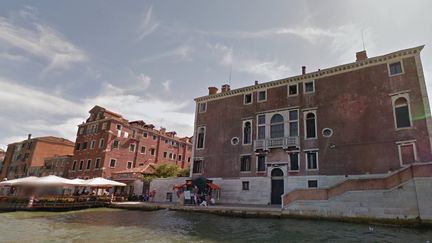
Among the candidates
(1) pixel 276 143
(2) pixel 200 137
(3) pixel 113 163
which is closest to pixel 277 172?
(1) pixel 276 143

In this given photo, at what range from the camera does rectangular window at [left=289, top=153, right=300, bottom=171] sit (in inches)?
844

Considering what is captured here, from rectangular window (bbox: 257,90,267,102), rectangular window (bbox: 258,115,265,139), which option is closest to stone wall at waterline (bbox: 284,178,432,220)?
rectangular window (bbox: 258,115,265,139)

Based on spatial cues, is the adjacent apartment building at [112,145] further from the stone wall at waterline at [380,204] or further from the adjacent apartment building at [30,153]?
the stone wall at waterline at [380,204]

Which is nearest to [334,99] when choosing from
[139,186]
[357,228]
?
[357,228]

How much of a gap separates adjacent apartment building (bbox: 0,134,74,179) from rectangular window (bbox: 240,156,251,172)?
36496 millimetres

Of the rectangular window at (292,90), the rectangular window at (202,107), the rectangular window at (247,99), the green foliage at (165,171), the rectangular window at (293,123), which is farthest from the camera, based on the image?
the green foliage at (165,171)

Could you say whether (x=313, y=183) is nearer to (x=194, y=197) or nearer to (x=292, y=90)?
(x=292, y=90)

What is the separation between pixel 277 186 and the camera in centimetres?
2194

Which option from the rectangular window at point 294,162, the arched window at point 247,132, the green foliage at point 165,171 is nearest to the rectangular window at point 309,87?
the rectangular window at point 294,162

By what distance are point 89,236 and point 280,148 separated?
51.1 ft

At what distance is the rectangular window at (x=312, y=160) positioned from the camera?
2072 centimetres

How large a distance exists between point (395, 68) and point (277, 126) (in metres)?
9.34

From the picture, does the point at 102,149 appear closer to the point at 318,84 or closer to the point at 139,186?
the point at 139,186

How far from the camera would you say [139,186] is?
98.6 ft
